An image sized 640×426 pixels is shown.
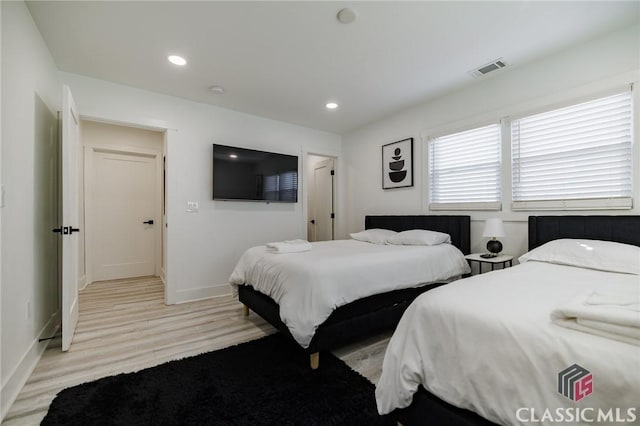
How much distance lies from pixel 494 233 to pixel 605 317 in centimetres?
204

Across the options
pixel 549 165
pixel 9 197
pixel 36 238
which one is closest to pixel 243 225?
pixel 36 238

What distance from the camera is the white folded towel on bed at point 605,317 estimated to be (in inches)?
32.5

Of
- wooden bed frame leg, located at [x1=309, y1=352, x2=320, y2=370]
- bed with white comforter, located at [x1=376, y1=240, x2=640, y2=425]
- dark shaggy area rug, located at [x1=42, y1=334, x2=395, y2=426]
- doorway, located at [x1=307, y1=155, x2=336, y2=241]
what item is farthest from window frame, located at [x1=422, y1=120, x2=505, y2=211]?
wooden bed frame leg, located at [x1=309, y1=352, x2=320, y2=370]

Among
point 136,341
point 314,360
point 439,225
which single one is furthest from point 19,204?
point 439,225

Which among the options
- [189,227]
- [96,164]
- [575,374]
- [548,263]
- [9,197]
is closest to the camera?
[575,374]

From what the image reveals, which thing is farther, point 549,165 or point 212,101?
point 212,101

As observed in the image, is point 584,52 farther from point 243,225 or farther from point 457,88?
point 243,225

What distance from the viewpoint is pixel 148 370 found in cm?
194

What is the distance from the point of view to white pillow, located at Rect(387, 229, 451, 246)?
3.03m

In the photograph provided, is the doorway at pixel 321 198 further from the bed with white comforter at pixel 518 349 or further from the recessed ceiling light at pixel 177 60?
the bed with white comforter at pixel 518 349

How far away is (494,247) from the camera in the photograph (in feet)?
9.22

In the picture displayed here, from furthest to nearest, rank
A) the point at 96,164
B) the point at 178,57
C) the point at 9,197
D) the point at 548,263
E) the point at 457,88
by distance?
the point at 96,164 → the point at 457,88 → the point at 178,57 → the point at 548,263 → the point at 9,197

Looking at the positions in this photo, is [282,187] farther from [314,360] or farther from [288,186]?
[314,360]

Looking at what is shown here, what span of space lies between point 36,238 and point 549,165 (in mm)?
4510
